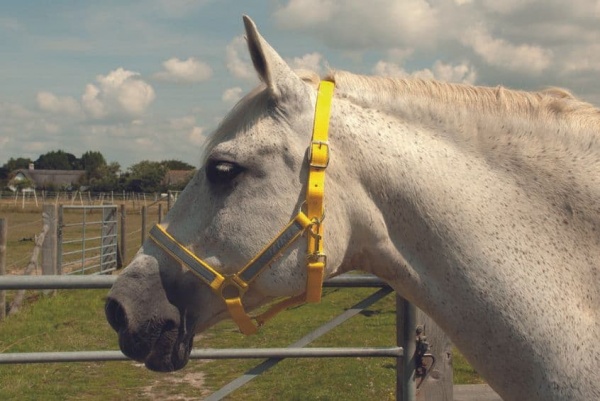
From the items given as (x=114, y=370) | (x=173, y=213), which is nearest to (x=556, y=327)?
(x=173, y=213)

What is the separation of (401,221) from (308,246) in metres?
0.34

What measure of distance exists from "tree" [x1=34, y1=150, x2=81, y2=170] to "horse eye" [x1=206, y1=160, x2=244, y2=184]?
377 feet

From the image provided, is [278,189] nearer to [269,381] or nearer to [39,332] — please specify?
[269,381]

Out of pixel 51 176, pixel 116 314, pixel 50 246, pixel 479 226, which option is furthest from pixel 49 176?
pixel 479 226

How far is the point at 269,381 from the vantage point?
24.2ft

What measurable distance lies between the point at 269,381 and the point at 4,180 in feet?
312

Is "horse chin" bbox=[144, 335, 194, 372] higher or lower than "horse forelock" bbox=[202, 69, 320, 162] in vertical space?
lower

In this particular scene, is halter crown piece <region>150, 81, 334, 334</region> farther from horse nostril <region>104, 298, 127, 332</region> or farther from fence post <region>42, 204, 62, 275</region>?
fence post <region>42, 204, 62, 275</region>

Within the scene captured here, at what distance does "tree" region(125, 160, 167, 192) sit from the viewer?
196 ft

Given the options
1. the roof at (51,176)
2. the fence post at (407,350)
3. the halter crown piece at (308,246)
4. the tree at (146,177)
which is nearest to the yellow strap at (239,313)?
the halter crown piece at (308,246)

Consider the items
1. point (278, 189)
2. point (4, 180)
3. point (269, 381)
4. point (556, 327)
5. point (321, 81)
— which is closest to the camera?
point (556, 327)

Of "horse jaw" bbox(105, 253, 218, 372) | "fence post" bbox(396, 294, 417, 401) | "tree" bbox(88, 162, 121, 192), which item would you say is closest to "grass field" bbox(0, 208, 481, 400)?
"fence post" bbox(396, 294, 417, 401)

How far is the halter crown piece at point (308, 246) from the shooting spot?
2076 mm

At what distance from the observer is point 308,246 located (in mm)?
2096
